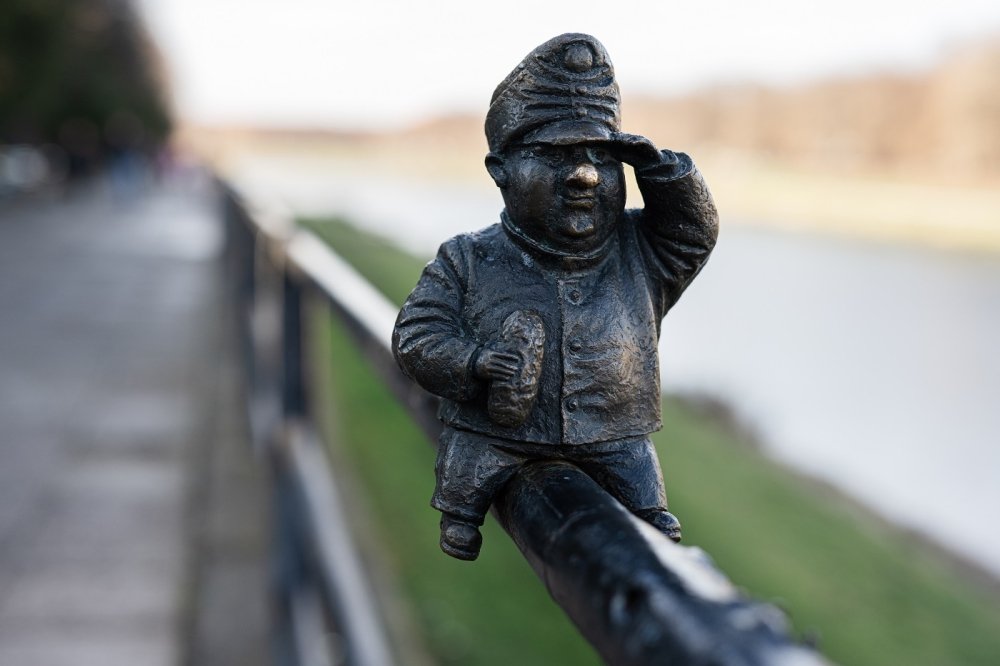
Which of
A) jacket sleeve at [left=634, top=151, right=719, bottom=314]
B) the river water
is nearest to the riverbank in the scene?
the river water

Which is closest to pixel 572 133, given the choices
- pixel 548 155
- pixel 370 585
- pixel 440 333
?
pixel 548 155

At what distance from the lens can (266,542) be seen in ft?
14.0

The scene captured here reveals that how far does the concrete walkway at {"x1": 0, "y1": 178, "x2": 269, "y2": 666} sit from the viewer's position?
11.5ft

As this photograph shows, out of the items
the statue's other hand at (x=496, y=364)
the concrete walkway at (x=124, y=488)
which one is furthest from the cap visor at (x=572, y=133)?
the concrete walkway at (x=124, y=488)

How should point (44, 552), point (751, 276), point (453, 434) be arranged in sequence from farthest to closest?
1. point (751, 276)
2. point (44, 552)
3. point (453, 434)

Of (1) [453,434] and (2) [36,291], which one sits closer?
(1) [453,434]

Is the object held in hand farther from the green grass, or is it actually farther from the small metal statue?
the green grass

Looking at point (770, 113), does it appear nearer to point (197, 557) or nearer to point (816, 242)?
point (816, 242)

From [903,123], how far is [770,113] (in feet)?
13.0

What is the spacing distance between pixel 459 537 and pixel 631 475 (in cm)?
20

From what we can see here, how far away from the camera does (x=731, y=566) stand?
4.94 m

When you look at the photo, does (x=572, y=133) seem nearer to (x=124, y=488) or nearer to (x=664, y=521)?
(x=664, y=521)

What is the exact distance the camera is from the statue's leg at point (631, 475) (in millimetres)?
1071

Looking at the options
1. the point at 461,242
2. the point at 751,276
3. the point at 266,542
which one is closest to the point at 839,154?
the point at 751,276
